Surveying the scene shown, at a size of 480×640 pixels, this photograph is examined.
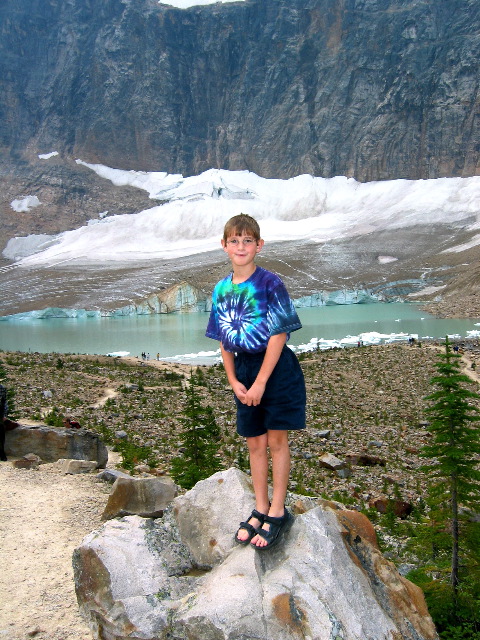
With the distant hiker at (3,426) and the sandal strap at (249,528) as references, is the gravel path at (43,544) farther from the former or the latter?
the sandal strap at (249,528)

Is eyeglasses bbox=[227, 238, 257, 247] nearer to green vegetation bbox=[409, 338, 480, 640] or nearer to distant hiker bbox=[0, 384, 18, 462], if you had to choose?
green vegetation bbox=[409, 338, 480, 640]

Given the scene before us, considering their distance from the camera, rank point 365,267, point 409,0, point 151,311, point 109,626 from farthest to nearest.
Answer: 1. point 409,0
2. point 365,267
3. point 151,311
4. point 109,626

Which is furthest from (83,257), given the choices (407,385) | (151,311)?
(407,385)

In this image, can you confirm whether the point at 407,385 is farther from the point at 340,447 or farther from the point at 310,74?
the point at 310,74

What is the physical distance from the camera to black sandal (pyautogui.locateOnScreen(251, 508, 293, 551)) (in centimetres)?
410

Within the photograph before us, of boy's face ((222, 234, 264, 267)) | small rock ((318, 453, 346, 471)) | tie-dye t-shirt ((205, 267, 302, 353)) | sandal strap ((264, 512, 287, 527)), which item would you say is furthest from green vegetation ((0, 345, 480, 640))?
boy's face ((222, 234, 264, 267))

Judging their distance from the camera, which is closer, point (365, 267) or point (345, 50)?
point (365, 267)

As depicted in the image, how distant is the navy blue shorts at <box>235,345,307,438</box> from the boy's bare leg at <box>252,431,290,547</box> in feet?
0.30

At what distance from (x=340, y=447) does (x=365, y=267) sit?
346 feet

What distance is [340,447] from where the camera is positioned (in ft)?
45.6

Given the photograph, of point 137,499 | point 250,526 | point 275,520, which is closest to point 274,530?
point 275,520

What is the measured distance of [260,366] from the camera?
4.36 meters

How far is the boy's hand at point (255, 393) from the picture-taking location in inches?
165

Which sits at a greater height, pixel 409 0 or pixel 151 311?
pixel 409 0
